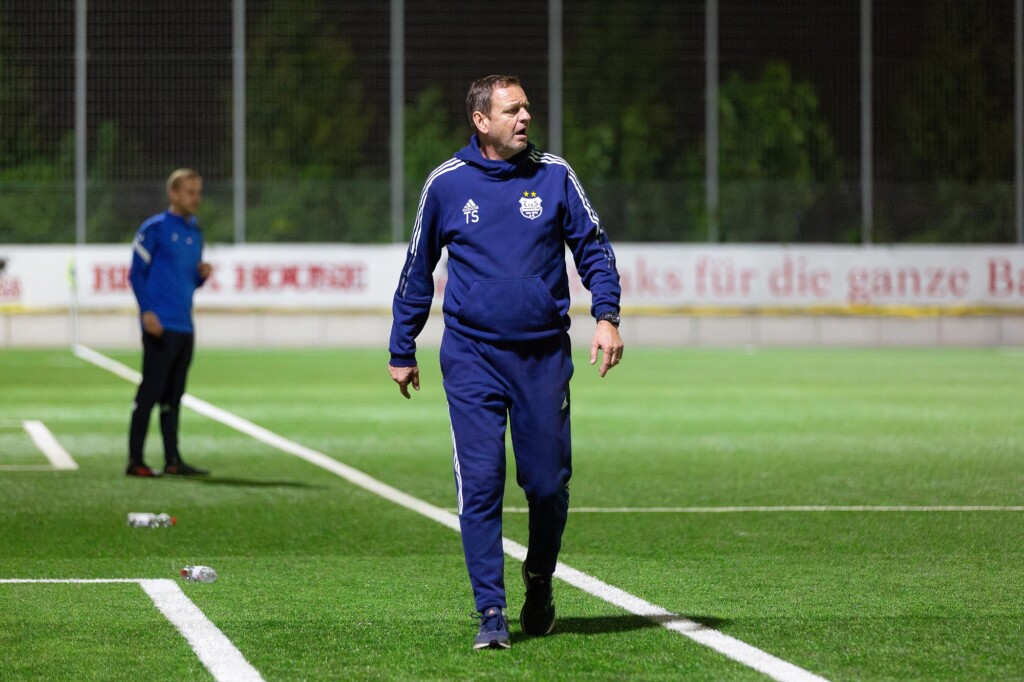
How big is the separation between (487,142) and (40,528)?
14.2ft

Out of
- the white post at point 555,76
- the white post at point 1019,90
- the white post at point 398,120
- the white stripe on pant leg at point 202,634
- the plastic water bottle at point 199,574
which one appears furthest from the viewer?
the white post at point 555,76

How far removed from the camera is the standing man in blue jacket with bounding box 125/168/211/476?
1257cm

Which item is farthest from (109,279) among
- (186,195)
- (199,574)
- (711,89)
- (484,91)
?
(484,91)

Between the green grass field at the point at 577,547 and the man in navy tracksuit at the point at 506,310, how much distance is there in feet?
1.56

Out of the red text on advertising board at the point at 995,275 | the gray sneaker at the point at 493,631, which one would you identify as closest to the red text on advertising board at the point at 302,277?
the red text on advertising board at the point at 995,275

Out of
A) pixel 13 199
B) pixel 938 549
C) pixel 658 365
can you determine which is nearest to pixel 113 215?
pixel 13 199

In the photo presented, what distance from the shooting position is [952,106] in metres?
35.7

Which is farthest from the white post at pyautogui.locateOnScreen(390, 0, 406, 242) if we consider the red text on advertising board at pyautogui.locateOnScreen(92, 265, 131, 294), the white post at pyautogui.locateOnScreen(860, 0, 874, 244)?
the white post at pyautogui.locateOnScreen(860, 0, 874, 244)

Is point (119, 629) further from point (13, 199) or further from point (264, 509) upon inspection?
point (13, 199)

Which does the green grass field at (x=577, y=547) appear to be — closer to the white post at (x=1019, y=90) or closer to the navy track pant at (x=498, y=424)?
the navy track pant at (x=498, y=424)

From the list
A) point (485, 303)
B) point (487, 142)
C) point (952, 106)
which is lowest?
point (485, 303)

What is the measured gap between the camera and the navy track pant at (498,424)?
21.6ft

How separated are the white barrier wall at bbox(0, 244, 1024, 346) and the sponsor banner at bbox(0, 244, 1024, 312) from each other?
0.02 meters

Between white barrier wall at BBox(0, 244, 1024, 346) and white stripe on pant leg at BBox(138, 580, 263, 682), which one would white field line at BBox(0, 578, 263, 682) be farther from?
white barrier wall at BBox(0, 244, 1024, 346)
